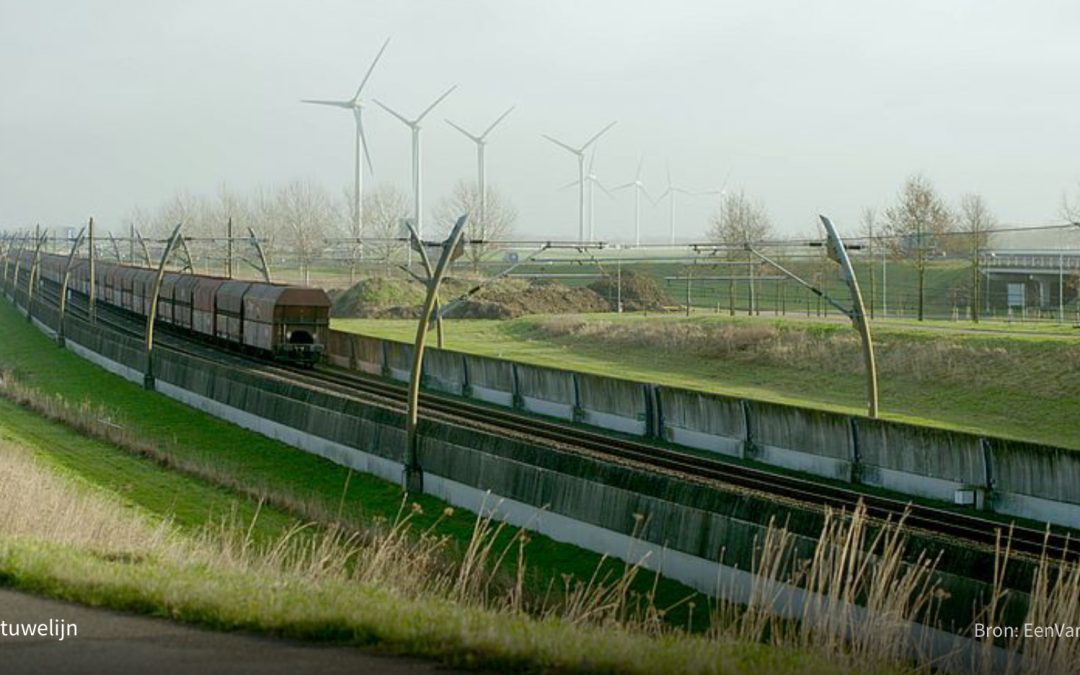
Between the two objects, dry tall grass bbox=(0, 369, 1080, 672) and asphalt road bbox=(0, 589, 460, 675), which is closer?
asphalt road bbox=(0, 589, 460, 675)

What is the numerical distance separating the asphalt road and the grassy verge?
693cm

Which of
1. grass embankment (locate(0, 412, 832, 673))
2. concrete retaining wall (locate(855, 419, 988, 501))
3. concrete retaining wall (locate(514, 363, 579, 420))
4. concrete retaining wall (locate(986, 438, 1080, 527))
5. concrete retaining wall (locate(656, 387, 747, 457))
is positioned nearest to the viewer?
grass embankment (locate(0, 412, 832, 673))

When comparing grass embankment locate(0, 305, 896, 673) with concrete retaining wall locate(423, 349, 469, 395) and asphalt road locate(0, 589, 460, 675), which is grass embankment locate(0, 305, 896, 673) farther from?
concrete retaining wall locate(423, 349, 469, 395)

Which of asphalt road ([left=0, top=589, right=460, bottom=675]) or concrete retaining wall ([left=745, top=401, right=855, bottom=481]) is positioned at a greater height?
asphalt road ([left=0, top=589, right=460, bottom=675])

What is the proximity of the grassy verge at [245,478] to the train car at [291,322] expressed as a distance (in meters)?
6.35

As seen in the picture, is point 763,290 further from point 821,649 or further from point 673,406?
point 821,649

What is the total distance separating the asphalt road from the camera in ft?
30.3

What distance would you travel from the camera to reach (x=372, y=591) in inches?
498

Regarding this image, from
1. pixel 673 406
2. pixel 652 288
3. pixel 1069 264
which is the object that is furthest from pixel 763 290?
pixel 673 406

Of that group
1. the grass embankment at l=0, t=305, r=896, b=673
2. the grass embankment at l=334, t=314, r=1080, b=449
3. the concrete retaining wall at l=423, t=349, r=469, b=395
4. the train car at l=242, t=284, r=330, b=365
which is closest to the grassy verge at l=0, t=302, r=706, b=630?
the grass embankment at l=0, t=305, r=896, b=673

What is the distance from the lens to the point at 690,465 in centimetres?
3027

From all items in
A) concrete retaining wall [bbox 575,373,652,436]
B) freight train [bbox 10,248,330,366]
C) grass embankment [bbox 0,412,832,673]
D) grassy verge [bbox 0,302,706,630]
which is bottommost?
grassy verge [bbox 0,302,706,630]

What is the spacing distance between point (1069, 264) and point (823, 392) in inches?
1334

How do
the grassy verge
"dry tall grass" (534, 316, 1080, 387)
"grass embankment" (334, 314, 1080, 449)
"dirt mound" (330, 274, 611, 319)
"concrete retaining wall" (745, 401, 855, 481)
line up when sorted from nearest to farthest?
the grassy verge, "concrete retaining wall" (745, 401, 855, 481), "grass embankment" (334, 314, 1080, 449), "dry tall grass" (534, 316, 1080, 387), "dirt mound" (330, 274, 611, 319)
